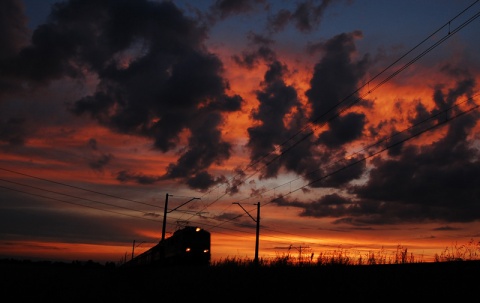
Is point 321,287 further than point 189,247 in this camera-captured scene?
No

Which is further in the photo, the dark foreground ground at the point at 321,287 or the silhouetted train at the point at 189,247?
the silhouetted train at the point at 189,247

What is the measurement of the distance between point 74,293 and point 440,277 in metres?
15.4

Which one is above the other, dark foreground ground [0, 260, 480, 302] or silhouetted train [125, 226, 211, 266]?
silhouetted train [125, 226, 211, 266]

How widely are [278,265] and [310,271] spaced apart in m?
4.32

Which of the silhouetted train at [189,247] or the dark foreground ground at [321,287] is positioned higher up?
the silhouetted train at [189,247]

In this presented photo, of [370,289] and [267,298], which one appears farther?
[267,298]

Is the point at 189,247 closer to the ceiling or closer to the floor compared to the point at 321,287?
closer to the ceiling

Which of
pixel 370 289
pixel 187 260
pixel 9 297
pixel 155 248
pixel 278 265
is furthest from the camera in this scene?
pixel 155 248

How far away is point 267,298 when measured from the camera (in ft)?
47.1

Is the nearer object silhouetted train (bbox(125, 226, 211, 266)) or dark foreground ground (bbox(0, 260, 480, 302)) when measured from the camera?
dark foreground ground (bbox(0, 260, 480, 302))

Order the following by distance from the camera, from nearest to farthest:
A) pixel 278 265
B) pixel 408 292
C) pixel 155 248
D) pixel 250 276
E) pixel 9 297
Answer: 1. pixel 408 292
2. pixel 250 276
3. pixel 9 297
4. pixel 278 265
5. pixel 155 248

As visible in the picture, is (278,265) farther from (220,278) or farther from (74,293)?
(74,293)

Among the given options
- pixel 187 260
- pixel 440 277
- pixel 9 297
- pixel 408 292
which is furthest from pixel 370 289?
pixel 187 260

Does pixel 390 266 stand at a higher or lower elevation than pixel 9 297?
higher
